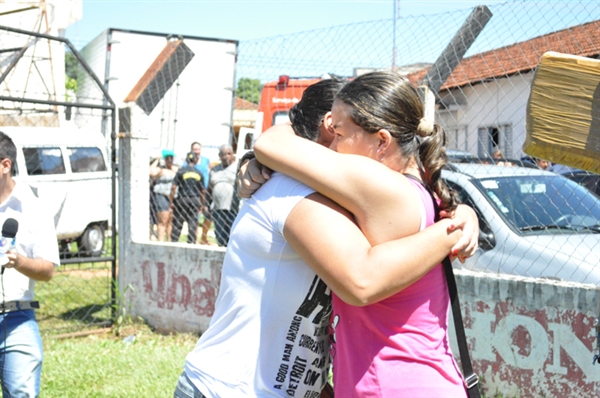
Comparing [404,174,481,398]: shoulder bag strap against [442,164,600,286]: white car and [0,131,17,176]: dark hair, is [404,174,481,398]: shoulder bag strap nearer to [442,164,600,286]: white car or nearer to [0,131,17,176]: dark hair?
[0,131,17,176]: dark hair

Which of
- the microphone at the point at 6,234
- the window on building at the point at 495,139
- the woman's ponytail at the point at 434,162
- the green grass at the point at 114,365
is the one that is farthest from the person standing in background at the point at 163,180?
the woman's ponytail at the point at 434,162

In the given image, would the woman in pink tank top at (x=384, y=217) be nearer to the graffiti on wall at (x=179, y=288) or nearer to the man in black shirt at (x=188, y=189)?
the graffiti on wall at (x=179, y=288)

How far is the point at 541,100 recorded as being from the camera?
5.59 ft

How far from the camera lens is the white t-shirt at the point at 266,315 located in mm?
1756

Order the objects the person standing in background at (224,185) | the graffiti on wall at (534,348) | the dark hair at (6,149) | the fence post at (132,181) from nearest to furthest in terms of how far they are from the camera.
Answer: the dark hair at (6,149) → the graffiti on wall at (534,348) → the fence post at (132,181) → the person standing in background at (224,185)

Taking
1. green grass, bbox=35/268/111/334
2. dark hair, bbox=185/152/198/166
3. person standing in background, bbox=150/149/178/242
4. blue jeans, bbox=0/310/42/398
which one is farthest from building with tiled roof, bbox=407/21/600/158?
person standing in background, bbox=150/149/178/242

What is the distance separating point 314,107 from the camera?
6.31 feet

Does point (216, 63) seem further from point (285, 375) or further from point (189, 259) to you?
point (285, 375)

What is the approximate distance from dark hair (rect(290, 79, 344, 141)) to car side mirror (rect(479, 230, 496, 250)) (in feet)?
11.5

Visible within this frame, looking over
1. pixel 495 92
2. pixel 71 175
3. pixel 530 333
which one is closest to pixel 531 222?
pixel 495 92

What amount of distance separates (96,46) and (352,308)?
49.7ft

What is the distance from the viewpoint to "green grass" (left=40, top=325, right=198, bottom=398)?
4.80m

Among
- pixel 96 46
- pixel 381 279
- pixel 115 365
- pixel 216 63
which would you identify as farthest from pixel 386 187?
pixel 96 46

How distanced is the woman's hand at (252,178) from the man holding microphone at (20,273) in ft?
5.39
